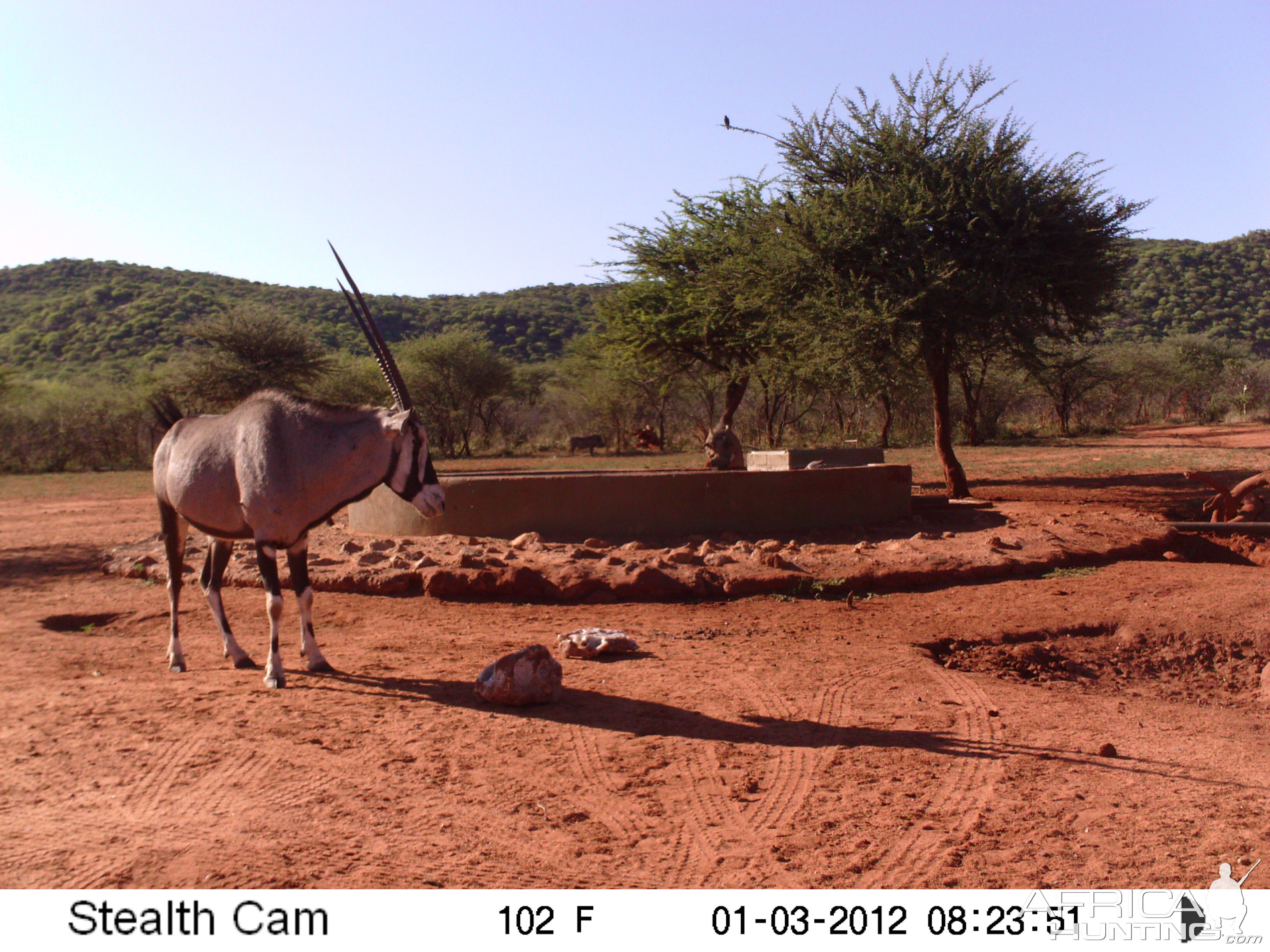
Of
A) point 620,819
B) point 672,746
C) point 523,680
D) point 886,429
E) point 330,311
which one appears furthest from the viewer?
point 330,311

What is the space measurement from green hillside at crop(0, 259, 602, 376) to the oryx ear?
43.9 metres

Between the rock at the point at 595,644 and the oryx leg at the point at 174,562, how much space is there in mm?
2629

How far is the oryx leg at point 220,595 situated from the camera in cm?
621

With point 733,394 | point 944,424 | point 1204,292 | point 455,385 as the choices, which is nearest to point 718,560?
point 944,424

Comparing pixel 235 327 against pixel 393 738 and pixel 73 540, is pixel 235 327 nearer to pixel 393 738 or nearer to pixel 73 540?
pixel 73 540

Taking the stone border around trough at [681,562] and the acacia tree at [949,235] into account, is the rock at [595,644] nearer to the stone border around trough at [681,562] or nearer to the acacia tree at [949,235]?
the stone border around trough at [681,562]

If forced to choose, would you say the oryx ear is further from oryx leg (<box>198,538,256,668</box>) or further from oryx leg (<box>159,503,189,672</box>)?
oryx leg (<box>159,503,189,672</box>)

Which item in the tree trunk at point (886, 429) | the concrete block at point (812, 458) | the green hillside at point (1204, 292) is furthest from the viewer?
the green hillside at point (1204, 292)

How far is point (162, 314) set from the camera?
2090 inches

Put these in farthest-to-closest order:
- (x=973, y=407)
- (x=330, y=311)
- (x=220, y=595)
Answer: (x=330, y=311), (x=973, y=407), (x=220, y=595)

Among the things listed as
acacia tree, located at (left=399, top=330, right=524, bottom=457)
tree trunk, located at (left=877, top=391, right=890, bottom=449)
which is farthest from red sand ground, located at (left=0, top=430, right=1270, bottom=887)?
acacia tree, located at (left=399, top=330, right=524, bottom=457)

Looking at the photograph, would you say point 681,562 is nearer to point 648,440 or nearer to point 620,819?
point 620,819

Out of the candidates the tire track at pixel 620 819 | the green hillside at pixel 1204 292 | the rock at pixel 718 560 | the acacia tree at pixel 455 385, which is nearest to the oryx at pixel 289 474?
the tire track at pixel 620 819

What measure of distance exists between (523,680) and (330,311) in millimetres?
62944
